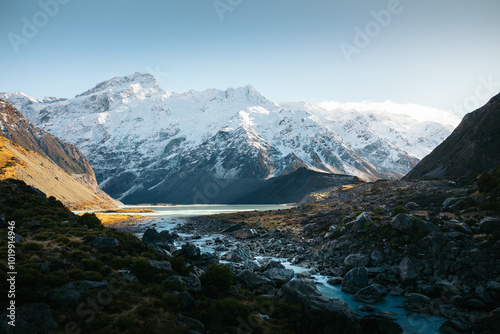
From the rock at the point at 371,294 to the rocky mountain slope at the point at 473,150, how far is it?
100643 mm

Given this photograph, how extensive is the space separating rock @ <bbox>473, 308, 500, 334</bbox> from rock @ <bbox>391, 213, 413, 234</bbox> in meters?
13.6

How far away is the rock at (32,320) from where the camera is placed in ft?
42.9

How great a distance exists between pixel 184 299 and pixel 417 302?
1817 cm

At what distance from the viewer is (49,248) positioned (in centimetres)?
2130

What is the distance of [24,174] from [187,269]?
160 metres

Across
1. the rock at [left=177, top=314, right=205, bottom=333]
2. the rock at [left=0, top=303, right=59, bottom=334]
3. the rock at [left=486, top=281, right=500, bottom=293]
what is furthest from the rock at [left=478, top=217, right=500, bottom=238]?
the rock at [left=0, top=303, right=59, bottom=334]

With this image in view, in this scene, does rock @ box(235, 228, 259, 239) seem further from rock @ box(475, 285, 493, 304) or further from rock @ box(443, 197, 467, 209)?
rock @ box(475, 285, 493, 304)

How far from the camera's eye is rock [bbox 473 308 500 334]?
16.9 meters

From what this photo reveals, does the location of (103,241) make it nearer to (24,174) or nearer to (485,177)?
(485,177)

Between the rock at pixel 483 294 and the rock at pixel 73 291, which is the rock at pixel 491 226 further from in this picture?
the rock at pixel 73 291

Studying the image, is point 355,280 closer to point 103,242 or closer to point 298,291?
point 298,291

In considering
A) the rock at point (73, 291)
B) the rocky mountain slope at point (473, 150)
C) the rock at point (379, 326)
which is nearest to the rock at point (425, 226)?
the rock at point (379, 326)

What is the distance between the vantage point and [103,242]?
24.8 metres

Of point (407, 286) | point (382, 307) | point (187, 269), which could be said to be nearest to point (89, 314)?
point (187, 269)
